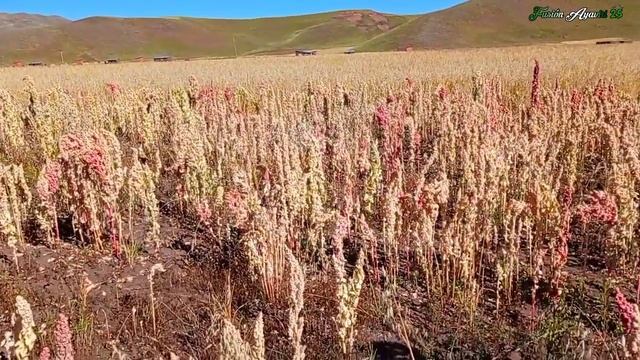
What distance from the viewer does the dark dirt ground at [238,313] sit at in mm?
3012

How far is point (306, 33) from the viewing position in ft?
375

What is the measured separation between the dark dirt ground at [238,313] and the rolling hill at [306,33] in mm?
63459

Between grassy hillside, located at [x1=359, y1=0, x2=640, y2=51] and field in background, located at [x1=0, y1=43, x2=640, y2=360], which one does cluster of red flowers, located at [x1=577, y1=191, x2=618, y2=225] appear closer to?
field in background, located at [x1=0, y1=43, x2=640, y2=360]

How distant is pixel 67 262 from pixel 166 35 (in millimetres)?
113922

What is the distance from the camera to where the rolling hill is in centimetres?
6900

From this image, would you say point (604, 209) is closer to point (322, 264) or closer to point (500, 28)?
point (322, 264)

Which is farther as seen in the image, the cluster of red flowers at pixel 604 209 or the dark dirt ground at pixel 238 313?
the cluster of red flowers at pixel 604 209

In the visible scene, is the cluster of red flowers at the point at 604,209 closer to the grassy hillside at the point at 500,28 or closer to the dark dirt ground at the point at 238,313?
the dark dirt ground at the point at 238,313

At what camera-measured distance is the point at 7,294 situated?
354 cm

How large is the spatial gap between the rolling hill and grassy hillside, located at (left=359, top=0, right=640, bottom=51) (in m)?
0.13

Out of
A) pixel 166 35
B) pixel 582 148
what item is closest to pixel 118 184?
pixel 582 148

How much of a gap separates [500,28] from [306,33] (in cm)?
5225

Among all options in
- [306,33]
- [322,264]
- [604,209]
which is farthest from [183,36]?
[604,209]

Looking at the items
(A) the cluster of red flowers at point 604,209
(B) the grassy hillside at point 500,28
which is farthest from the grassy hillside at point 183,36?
(A) the cluster of red flowers at point 604,209
